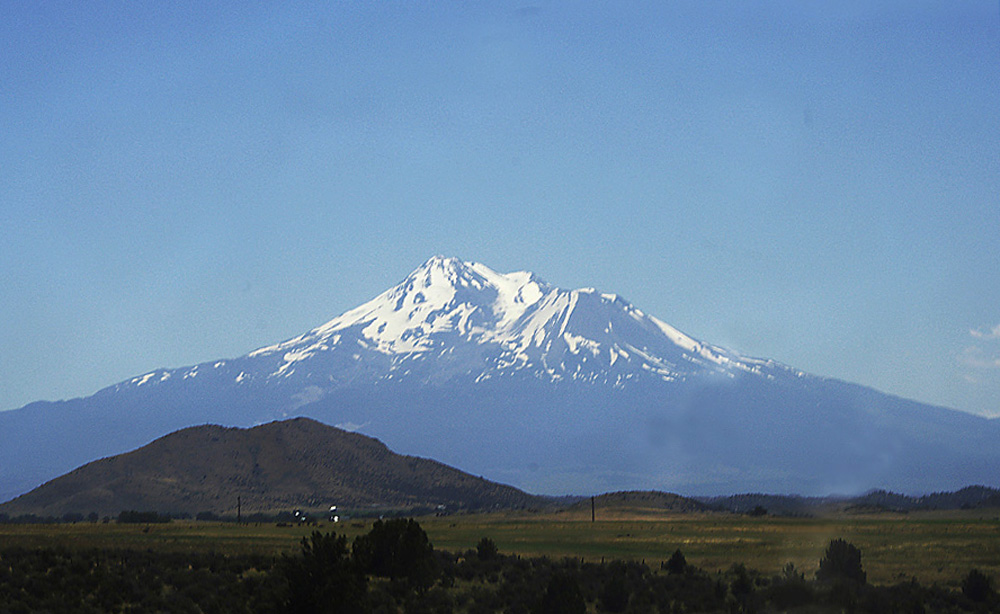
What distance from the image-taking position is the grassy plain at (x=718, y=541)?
58.9 metres

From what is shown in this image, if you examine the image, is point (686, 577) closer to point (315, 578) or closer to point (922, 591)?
point (922, 591)

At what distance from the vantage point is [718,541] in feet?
257

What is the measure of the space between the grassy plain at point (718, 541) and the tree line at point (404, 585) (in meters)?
6.00

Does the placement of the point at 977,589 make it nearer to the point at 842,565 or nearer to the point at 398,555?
the point at 842,565

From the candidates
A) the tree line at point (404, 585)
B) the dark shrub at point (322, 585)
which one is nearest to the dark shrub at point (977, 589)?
the tree line at point (404, 585)

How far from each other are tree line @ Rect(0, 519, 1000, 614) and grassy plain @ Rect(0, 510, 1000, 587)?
5998 mm

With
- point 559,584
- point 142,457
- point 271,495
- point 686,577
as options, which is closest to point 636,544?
point 686,577

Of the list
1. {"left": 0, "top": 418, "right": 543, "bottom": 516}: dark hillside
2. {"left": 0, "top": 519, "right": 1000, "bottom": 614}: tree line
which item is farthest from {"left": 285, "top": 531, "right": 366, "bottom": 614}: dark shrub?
{"left": 0, "top": 418, "right": 543, "bottom": 516}: dark hillside

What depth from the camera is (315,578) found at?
38844 mm

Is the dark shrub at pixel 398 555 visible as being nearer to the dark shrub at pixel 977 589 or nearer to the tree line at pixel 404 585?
the tree line at pixel 404 585

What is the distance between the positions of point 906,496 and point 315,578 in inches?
5249

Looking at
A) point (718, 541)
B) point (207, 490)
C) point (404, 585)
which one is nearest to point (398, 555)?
point (404, 585)

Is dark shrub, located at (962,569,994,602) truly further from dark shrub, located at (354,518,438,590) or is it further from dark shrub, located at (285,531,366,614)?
dark shrub, located at (285,531,366,614)

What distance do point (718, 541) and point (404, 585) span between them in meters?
37.1
